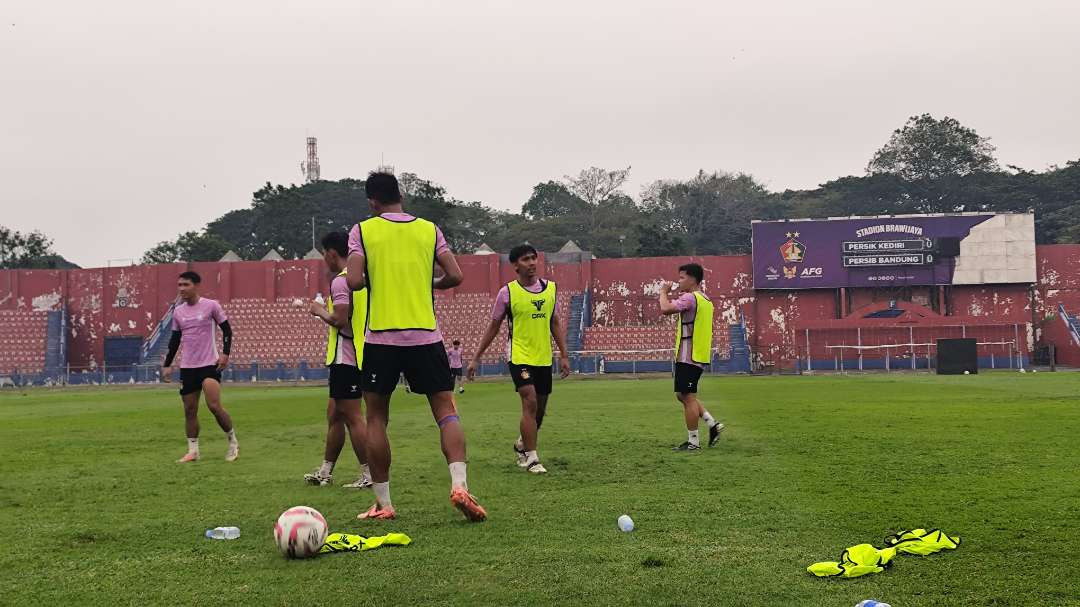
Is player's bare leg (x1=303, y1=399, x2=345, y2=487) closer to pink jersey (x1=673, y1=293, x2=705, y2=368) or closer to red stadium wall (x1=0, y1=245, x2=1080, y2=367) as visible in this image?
pink jersey (x1=673, y1=293, x2=705, y2=368)

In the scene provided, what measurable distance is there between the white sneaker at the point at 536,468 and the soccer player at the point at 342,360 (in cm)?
139

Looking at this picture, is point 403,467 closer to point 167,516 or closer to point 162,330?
point 167,516

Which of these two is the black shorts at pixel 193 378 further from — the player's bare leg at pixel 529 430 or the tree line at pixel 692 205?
the tree line at pixel 692 205

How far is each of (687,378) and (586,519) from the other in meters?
4.82

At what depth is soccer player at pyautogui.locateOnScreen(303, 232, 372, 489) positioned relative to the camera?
25.2ft

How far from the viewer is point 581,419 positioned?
1466cm

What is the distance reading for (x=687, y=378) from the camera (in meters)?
10.3

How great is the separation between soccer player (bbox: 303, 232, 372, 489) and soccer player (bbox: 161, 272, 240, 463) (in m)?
2.41

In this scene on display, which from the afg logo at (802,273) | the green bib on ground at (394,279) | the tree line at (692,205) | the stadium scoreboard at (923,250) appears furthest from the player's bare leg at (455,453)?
the tree line at (692,205)

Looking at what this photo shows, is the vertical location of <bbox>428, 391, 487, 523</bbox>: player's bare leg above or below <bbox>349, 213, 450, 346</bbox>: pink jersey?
below

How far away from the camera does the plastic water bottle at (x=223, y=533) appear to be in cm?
546

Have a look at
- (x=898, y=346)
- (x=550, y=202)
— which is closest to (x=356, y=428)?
→ (x=898, y=346)

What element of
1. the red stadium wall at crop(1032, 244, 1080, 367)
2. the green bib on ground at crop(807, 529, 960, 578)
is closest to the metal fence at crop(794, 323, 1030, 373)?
the red stadium wall at crop(1032, 244, 1080, 367)

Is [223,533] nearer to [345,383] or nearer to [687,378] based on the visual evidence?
[345,383]
